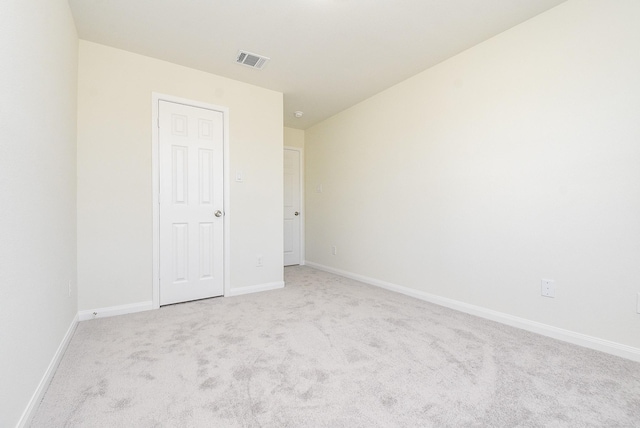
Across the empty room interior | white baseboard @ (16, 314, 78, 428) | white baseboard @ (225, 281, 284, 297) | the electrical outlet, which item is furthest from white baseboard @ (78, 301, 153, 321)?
the electrical outlet

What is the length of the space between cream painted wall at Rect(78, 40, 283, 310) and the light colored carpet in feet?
1.32

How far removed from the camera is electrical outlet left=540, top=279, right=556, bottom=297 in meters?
2.15

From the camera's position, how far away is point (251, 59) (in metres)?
2.83

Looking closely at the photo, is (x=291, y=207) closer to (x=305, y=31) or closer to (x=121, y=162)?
(x=121, y=162)

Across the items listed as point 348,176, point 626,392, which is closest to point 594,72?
point 626,392

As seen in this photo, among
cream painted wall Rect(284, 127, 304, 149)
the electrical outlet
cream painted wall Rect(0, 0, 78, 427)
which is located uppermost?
cream painted wall Rect(284, 127, 304, 149)

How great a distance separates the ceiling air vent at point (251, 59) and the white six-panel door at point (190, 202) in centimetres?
63

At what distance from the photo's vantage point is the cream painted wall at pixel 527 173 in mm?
1874

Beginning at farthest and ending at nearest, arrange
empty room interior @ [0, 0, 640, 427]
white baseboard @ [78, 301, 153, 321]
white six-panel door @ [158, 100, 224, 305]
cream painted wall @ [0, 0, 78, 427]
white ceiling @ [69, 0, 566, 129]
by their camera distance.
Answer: white six-panel door @ [158, 100, 224, 305] < white baseboard @ [78, 301, 153, 321] < white ceiling @ [69, 0, 566, 129] < empty room interior @ [0, 0, 640, 427] < cream painted wall @ [0, 0, 78, 427]

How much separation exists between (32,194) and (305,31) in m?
2.15

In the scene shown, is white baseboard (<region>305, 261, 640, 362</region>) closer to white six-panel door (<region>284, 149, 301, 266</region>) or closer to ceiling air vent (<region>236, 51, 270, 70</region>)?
white six-panel door (<region>284, 149, 301, 266</region>)

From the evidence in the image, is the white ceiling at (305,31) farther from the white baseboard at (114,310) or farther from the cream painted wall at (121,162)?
the white baseboard at (114,310)

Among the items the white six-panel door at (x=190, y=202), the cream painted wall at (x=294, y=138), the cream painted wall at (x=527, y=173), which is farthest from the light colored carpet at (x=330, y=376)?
the cream painted wall at (x=294, y=138)

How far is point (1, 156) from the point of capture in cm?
107
